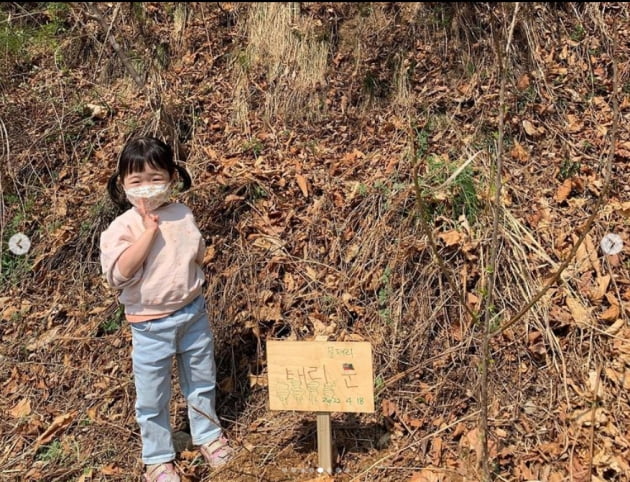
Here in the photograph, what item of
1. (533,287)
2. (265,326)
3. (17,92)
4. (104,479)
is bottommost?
(104,479)

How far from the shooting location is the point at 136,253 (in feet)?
8.35

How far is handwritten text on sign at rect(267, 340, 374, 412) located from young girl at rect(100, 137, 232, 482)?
368 millimetres

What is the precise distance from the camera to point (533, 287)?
3.11 metres

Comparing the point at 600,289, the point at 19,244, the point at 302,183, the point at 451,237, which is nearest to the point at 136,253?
the point at 302,183

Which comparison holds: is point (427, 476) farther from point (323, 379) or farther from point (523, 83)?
point (523, 83)

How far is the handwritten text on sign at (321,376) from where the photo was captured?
8.41 feet

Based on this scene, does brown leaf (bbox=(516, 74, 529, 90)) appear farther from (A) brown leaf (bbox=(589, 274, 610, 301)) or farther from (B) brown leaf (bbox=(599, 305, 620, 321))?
(B) brown leaf (bbox=(599, 305, 620, 321))

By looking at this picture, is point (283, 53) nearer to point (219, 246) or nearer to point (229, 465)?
point (219, 246)

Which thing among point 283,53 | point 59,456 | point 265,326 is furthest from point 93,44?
point 59,456

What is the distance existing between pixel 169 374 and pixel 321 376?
74cm

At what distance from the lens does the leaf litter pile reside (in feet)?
9.38

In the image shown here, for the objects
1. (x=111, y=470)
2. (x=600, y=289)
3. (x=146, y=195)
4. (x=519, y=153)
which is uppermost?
(x=519, y=153)

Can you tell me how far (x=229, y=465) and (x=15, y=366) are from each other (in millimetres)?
1599

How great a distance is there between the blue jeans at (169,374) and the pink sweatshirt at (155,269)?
0.07m
